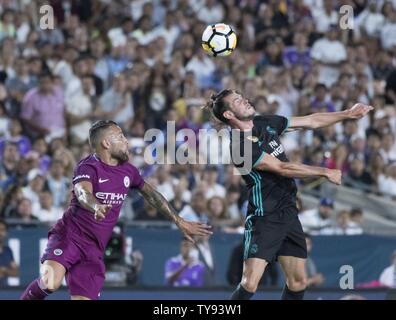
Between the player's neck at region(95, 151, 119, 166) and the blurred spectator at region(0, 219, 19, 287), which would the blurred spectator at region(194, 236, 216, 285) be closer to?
the blurred spectator at region(0, 219, 19, 287)

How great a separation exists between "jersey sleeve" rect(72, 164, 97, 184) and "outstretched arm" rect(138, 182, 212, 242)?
1.89ft

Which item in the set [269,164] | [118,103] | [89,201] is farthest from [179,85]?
[89,201]

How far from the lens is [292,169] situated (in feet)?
34.1

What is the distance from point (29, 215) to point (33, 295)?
489 cm

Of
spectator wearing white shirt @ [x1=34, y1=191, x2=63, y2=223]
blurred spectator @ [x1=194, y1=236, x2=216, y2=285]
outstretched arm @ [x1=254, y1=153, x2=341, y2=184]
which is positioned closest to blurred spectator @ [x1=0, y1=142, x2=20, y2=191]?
spectator wearing white shirt @ [x1=34, y1=191, x2=63, y2=223]

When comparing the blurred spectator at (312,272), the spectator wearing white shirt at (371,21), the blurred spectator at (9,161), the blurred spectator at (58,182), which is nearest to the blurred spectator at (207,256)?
the blurred spectator at (312,272)

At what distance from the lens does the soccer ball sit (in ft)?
40.5

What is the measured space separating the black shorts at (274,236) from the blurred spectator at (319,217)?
5.10 metres

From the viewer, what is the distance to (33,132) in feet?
56.2

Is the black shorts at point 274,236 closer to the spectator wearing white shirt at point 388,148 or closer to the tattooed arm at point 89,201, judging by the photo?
the tattooed arm at point 89,201

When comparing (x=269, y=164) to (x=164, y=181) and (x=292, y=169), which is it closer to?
(x=292, y=169)

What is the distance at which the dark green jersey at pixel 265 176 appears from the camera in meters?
10.6

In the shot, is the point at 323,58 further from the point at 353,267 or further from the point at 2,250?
the point at 2,250
